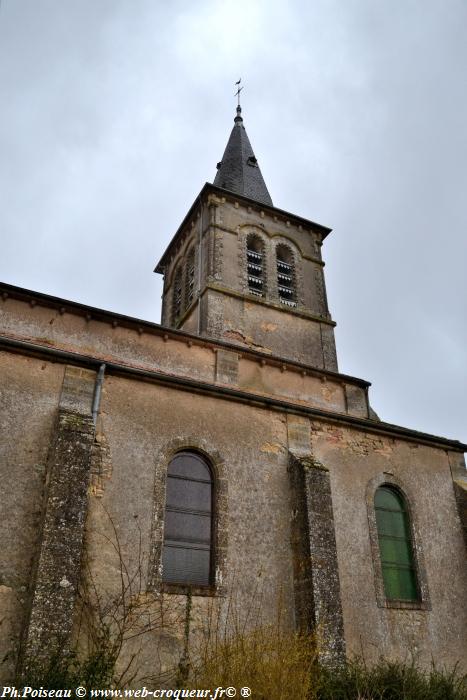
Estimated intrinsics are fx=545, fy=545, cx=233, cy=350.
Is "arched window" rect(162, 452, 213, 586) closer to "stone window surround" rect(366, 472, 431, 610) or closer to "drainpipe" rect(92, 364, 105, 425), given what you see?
"drainpipe" rect(92, 364, 105, 425)

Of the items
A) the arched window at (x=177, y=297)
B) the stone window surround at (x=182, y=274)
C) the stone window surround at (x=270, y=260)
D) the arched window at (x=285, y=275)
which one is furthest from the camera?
the arched window at (x=177, y=297)

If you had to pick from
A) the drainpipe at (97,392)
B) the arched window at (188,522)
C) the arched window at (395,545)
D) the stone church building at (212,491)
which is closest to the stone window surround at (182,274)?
the stone church building at (212,491)

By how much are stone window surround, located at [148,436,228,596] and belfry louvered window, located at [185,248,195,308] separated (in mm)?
7288

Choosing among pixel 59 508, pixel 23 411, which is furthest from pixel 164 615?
pixel 23 411

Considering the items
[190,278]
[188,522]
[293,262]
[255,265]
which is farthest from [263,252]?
→ [188,522]

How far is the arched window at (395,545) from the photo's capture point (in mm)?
10344

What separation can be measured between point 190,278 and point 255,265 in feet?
6.84

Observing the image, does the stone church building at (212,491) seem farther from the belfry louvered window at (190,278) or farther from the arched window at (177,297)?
the arched window at (177,297)

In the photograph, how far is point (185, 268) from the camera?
57.0ft

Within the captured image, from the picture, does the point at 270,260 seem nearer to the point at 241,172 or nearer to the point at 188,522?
the point at 241,172

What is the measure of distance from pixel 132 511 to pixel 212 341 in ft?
15.3

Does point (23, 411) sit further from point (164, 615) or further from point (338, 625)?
point (338, 625)

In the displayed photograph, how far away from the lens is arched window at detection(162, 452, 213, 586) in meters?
8.65

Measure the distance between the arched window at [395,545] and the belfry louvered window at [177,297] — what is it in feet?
27.9
